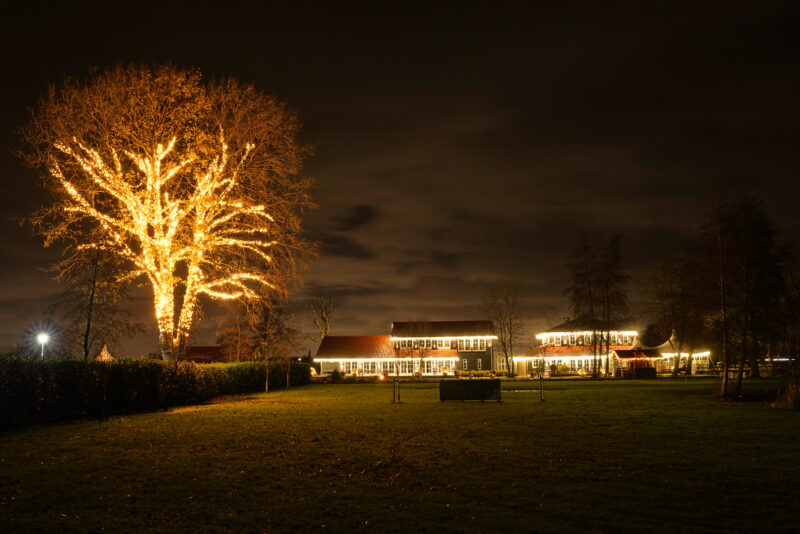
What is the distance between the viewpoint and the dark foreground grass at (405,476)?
23.2ft

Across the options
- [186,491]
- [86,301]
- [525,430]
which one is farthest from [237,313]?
[186,491]

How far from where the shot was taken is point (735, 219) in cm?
2609

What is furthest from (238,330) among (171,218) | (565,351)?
(565,351)

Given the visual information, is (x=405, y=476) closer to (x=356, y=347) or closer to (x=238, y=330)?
(x=238, y=330)

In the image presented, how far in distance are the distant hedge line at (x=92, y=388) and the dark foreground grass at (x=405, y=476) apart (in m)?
1.18

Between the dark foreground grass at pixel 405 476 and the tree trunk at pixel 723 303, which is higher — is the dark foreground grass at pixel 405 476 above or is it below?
below

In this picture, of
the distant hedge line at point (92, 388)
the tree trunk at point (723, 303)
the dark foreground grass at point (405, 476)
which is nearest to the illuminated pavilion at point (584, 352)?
the tree trunk at point (723, 303)

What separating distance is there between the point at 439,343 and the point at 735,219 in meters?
50.6

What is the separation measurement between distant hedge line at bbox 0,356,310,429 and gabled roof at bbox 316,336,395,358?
46070mm

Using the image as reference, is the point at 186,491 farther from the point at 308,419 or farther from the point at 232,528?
the point at 308,419

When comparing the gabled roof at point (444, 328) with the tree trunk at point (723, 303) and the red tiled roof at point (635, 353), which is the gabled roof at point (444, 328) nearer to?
the red tiled roof at point (635, 353)

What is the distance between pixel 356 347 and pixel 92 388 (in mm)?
57532

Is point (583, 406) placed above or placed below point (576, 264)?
below

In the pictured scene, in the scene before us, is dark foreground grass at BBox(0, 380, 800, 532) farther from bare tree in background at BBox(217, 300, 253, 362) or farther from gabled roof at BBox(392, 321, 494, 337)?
gabled roof at BBox(392, 321, 494, 337)
